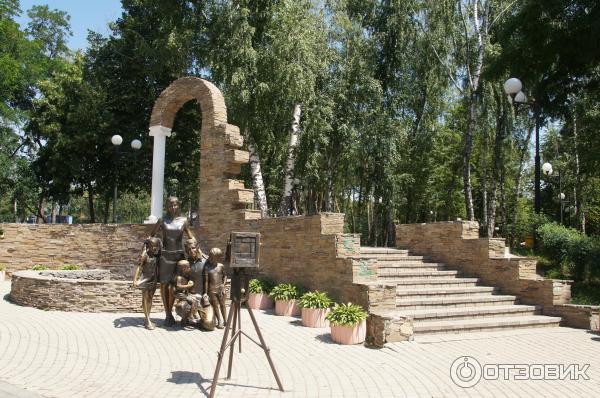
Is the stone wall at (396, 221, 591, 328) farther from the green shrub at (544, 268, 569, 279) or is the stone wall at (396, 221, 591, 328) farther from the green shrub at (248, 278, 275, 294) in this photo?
the green shrub at (248, 278, 275, 294)

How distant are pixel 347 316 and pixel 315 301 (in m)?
1.22

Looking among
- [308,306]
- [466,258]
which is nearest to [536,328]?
[466,258]

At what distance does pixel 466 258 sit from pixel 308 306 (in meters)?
4.36

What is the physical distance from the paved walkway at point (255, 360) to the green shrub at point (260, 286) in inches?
53.0

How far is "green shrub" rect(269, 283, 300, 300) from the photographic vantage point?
10.0 meters

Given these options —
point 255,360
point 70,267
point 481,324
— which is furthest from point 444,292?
point 70,267

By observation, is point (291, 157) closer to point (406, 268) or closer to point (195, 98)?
point (195, 98)

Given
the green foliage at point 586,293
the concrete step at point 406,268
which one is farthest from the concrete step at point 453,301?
the green foliage at point 586,293

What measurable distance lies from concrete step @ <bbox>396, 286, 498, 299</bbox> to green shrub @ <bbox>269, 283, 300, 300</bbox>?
2030mm

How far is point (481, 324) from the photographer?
29.4ft

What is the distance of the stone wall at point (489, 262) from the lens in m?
10.0

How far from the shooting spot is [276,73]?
17594mm

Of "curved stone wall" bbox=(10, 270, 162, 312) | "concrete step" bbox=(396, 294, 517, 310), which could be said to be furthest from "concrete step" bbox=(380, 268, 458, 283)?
"curved stone wall" bbox=(10, 270, 162, 312)

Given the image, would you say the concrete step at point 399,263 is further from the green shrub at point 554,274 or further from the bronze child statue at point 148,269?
the bronze child statue at point 148,269
